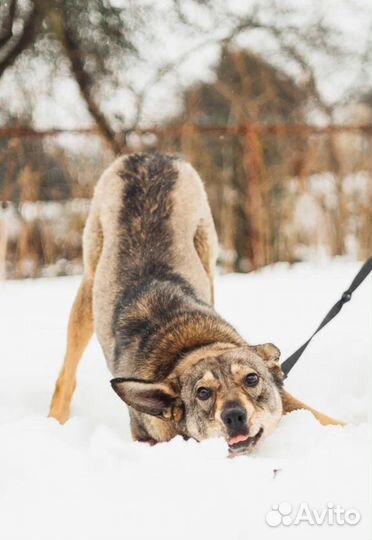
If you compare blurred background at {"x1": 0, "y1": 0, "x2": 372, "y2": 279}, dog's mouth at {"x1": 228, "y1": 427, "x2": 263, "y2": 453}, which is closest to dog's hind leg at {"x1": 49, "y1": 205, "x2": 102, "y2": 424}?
dog's mouth at {"x1": 228, "y1": 427, "x2": 263, "y2": 453}

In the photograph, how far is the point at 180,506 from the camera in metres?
2.62

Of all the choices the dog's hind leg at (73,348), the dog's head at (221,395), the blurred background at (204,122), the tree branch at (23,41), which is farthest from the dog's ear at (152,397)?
the tree branch at (23,41)

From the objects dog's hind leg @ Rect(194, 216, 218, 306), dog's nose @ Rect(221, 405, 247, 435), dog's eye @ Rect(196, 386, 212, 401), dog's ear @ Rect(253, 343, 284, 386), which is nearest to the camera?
dog's nose @ Rect(221, 405, 247, 435)

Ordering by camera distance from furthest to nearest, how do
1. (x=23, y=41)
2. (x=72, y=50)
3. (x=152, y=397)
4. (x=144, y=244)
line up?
(x=72, y=50) < (x=23, y=41) < (x=144, y=244) < (x=152, y=397)

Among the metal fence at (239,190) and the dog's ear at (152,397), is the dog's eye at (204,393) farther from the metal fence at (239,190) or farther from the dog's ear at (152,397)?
the metal fence at (239,190)

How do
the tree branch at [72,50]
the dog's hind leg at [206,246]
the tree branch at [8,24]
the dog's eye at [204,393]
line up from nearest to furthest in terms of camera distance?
the dog's eye at [204,393], the dog's hind leg at [206,246], the tree branch at [8,24], the tree branch at [72,50]

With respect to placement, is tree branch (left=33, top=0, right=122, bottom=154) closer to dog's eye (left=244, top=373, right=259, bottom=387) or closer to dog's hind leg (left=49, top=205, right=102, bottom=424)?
dog's hind leg (left=49, top=205, right=102, bottom=424)

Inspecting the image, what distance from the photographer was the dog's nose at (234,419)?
3533 millimetres

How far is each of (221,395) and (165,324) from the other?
1.04 m

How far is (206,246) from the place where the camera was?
5.72m

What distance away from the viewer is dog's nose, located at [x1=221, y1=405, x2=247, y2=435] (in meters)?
3.53

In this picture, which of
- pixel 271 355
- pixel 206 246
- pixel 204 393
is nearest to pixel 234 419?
pixel 204 393

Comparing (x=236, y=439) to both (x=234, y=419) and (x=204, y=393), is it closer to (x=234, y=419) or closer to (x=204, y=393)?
(x=234, y=419)

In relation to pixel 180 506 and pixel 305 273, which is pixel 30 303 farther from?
pixel 180 506
